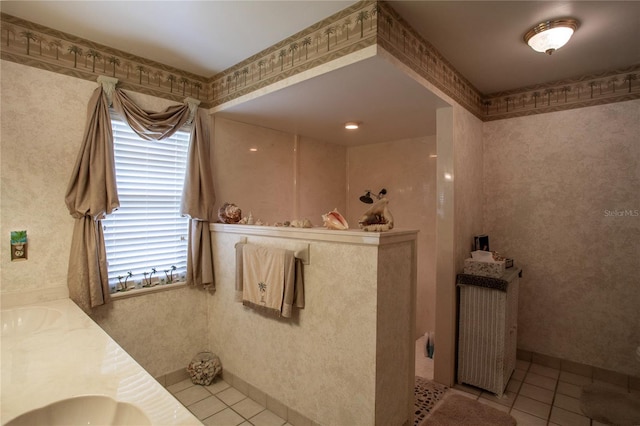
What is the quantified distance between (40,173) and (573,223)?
4.00 m

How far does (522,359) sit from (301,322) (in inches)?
92.3

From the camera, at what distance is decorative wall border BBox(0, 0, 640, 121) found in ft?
5.50

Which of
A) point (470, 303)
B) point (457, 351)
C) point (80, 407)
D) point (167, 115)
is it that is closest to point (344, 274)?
point (80, 407)

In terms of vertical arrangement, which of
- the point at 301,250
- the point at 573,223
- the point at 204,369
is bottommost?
the point at 204,369

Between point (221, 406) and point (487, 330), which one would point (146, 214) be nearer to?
point (221, 406)

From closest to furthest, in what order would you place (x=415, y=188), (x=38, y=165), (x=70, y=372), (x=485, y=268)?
(x=70, y=372) < (x=38, y=165) < (x=485, y=268) < (x=415, y=188)

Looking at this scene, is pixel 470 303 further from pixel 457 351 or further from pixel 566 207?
pixel 566 207

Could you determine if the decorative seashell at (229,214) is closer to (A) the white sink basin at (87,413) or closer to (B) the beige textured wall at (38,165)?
(B) the beige textured wall at (38,165)

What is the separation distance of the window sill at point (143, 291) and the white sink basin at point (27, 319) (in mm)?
438

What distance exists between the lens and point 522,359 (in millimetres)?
2863

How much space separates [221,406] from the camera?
2.18 m

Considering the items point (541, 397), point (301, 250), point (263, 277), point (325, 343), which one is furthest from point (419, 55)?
point (541, 397)

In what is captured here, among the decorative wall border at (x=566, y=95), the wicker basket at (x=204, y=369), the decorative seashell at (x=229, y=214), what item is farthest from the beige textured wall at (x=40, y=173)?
the decorative wall border at (x=566, y=95)

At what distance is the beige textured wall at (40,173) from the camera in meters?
1.79
